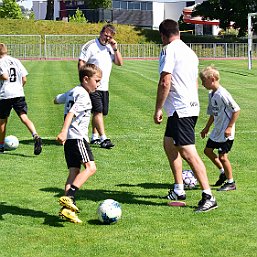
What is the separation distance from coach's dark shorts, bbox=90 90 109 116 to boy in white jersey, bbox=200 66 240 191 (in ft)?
12.1

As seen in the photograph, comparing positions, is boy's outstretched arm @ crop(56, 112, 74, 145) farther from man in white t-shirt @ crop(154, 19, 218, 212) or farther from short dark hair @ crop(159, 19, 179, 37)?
short dark hair @ crop(159, 19, 179, 37)

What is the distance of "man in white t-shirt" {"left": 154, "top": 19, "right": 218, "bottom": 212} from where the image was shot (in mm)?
7613

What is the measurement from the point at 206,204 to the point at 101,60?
5232 millimetres

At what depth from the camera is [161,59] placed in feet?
25.4

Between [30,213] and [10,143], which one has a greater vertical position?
[10,143]

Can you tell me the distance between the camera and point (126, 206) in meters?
7.93

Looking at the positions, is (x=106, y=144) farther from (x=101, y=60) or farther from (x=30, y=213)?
(x=30, y=213)

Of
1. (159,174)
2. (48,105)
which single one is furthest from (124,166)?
(48,105)

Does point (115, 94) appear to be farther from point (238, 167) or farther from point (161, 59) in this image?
point (161, 59)

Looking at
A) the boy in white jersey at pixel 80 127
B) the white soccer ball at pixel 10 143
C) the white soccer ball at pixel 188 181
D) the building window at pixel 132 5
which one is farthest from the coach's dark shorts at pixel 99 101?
the building window at pixel 132 5

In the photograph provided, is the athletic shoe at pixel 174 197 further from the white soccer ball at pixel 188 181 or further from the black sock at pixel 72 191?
the black sock at pixel 72 191

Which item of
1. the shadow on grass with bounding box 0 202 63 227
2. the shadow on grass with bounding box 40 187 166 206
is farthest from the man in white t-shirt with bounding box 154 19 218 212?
the shadow on grass with bounding box 0 202 63 227

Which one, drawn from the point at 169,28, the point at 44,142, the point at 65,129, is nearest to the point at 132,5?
the point at 44,142

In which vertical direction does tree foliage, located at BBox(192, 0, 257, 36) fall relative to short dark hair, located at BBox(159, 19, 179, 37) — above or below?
above
